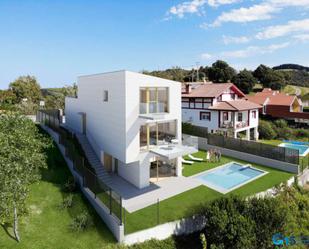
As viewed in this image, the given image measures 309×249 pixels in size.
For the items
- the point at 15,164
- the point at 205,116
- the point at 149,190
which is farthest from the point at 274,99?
the point at 15,164

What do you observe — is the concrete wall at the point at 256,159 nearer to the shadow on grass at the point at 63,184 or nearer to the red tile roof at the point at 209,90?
the red tile roof at the point at 209,90

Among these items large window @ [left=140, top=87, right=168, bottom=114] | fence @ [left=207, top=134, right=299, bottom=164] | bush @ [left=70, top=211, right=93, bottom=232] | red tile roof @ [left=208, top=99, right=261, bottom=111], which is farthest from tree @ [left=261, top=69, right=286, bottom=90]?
bush @ [left=70, top=211, right=93, bottom=232]

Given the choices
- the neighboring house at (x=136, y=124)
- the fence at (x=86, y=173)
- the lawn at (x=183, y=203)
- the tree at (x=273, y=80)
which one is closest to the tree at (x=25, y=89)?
the fence at (x=86, y=173)

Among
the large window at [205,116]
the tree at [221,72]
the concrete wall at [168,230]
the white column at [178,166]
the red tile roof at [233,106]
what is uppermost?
the tree at [221,72]

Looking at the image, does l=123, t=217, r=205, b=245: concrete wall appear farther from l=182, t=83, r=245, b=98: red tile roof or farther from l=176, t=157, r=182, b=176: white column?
l=182, t=83, r=245, b=98: red tile roof

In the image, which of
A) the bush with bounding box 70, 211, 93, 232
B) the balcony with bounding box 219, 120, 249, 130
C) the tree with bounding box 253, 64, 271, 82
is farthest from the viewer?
the tree with bounding box 253, 64, 271, 82

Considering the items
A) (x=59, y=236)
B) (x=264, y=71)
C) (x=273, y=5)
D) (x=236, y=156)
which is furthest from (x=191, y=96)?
(x=264, y=71)

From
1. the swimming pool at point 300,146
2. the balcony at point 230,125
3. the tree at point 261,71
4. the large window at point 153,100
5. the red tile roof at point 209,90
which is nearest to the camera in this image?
the large window at point 153,100

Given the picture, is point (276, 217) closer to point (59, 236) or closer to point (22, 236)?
point (59, 236)

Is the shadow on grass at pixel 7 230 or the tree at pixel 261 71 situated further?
the tree at pixel 261 71
